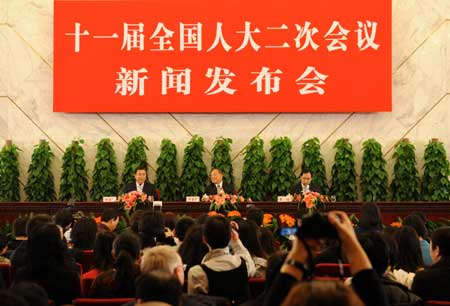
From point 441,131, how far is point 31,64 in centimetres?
618

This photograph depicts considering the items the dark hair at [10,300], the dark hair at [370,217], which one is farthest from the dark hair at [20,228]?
the dark hair at [10,300]

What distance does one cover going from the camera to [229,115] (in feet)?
37.4

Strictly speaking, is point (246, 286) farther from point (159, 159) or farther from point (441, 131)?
point (441, 131)

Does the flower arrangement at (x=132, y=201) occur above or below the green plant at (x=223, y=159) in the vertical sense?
below

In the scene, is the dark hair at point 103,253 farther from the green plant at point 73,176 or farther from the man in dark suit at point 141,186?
the green plant at point 73,176

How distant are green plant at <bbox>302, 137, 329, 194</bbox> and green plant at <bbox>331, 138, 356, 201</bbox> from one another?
0.51 ft

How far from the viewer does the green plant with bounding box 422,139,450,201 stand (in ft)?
35.2

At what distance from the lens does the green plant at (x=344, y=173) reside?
10906mm

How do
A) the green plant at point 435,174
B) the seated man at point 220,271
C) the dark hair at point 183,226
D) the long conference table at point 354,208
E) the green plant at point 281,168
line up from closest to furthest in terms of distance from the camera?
1. the seated man at point 220,271
2. the dark hair at point 183,226
3. the long conference table at point 354,208
4. the green plant at point 435,174
5. the green plant at point 281,168

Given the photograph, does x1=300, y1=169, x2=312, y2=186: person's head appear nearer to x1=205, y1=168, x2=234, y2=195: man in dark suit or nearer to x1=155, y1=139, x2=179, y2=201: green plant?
x1=205, y1=168, x2=234, y2=195: man in dark suit

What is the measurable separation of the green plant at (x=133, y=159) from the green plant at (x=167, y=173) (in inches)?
9.7

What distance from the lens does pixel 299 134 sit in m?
11.4


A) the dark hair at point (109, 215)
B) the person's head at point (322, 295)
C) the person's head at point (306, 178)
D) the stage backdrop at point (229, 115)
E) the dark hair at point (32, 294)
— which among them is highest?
the stage backdrop at point (229, 115)

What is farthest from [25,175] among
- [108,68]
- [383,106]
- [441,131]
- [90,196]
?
[441,131]
